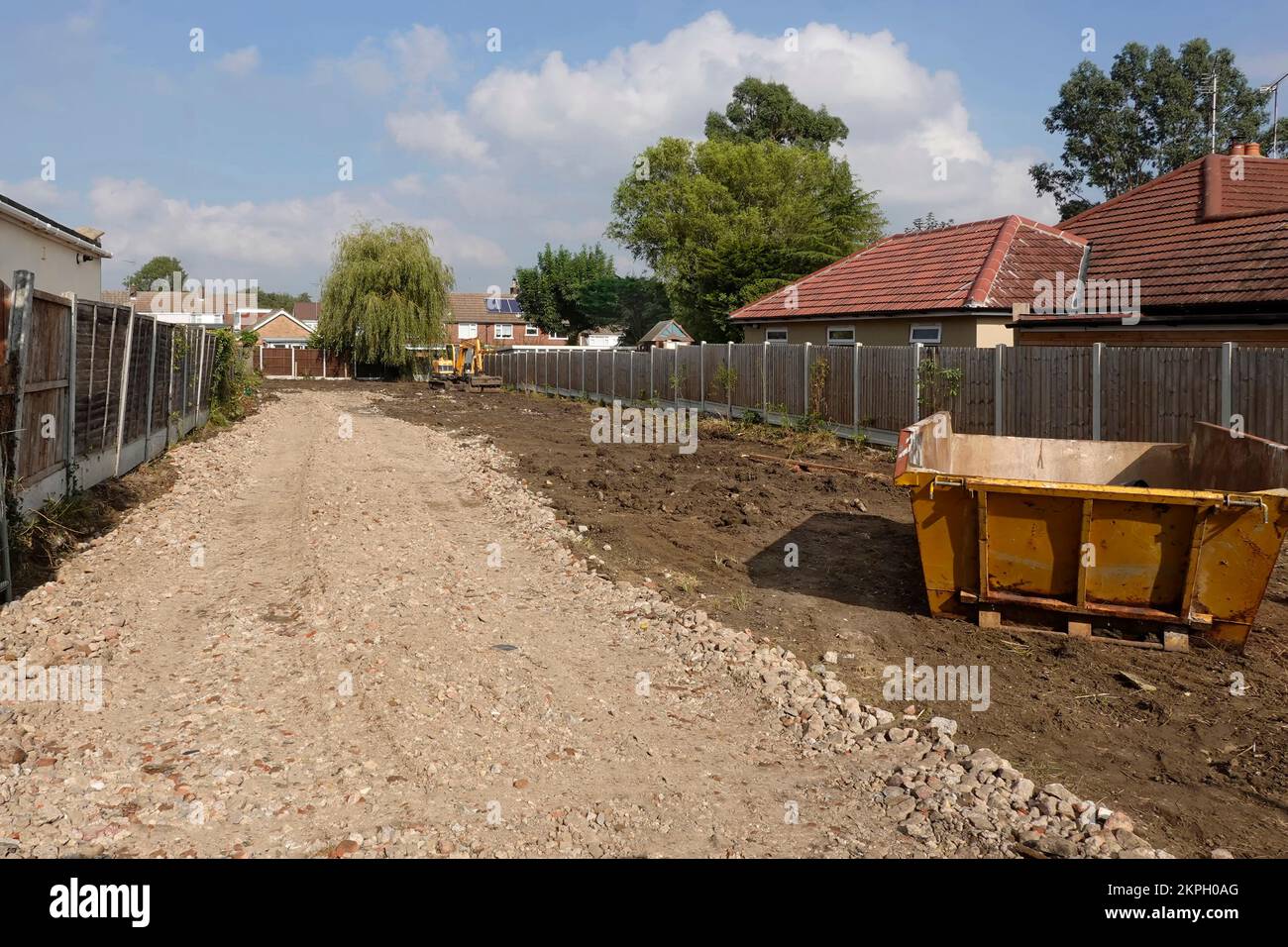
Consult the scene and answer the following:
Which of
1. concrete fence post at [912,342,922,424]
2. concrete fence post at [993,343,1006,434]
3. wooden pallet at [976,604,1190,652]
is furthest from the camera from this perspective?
concrete fence post at [912,342,922,424]

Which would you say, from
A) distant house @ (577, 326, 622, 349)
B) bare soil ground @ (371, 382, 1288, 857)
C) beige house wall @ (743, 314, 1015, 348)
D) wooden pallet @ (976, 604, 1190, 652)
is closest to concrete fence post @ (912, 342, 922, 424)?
beige house wall @ (743, 314, 1015, 348)

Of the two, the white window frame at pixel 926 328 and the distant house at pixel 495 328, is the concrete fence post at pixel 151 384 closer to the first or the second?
the white window frame at pixel 926 328

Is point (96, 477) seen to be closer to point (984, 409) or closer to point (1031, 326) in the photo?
point (984, 409)

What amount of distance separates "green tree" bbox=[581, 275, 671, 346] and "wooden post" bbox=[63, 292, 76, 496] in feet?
254

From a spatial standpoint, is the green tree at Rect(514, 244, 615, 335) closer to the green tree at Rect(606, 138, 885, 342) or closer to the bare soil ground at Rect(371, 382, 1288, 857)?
the green tree at Rect(606, 138, 885, 342)

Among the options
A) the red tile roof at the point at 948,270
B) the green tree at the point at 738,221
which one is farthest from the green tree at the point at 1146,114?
the red tile roof at the point at 948,270

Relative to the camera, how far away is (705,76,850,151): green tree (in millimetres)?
73562

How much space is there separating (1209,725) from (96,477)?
468 inches

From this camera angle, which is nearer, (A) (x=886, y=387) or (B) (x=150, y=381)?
(B) (x=150, y=381)

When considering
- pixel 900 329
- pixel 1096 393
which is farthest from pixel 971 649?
pixel 900 329

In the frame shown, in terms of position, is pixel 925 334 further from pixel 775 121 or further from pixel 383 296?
pixel 775 121

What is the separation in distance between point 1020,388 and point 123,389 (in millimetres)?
13254

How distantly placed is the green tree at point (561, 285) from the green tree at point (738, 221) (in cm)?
3014

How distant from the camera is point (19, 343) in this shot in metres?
8.86
